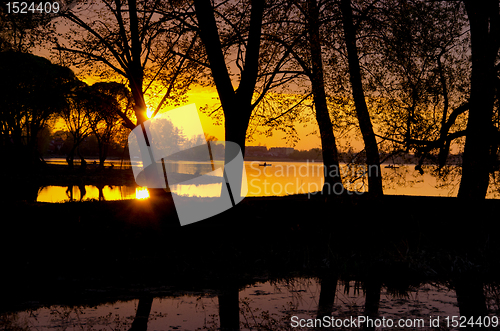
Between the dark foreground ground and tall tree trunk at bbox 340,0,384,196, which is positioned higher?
tall tree trunk at bbox 340,0,384,196

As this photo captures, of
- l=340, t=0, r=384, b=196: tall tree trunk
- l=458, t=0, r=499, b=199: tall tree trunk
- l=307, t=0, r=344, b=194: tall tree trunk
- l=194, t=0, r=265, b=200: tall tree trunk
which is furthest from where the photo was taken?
l=307, t=0, r=344, b=194: tall tree trunk

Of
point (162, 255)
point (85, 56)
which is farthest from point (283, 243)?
point (85, 56)

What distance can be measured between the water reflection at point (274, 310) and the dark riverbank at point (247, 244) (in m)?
0.84

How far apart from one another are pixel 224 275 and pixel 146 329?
3363 mm

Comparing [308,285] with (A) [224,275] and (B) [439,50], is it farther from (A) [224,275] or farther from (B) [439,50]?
(B) [439,50]

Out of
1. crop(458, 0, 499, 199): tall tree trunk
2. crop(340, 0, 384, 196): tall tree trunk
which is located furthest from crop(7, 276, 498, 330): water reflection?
crop(340, 0, 384, 196): tall tree trunk

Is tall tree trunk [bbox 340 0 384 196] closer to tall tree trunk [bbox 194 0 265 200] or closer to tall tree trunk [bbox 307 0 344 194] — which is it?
tall tree trunk [bbox 307 0 344 194]

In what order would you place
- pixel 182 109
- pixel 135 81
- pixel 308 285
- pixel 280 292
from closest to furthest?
1. pixel 280 292
2. pixel 308 285
3. pixel 135 81
4. pixel 182 109

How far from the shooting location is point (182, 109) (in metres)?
27.1

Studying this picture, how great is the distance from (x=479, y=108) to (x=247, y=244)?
27.2 feet

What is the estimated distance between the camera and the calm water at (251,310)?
6.27m

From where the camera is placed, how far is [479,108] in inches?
524

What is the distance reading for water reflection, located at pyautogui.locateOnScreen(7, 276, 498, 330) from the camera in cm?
629

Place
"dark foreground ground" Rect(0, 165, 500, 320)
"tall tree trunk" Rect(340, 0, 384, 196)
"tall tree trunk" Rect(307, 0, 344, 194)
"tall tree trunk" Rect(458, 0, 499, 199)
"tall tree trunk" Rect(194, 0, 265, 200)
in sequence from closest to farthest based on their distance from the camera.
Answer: "dark foreground ground" Rect(0, 165, 500, 320), "tall tree trunk" Rect(458, 0, 499, 199), "tall tree trunk" Rect(194, 0, 265, 200), "tall tree trunk" Rect(340, 0, 384, 196), "tall tree trunk" Rect(307, 0, 344, 194)
